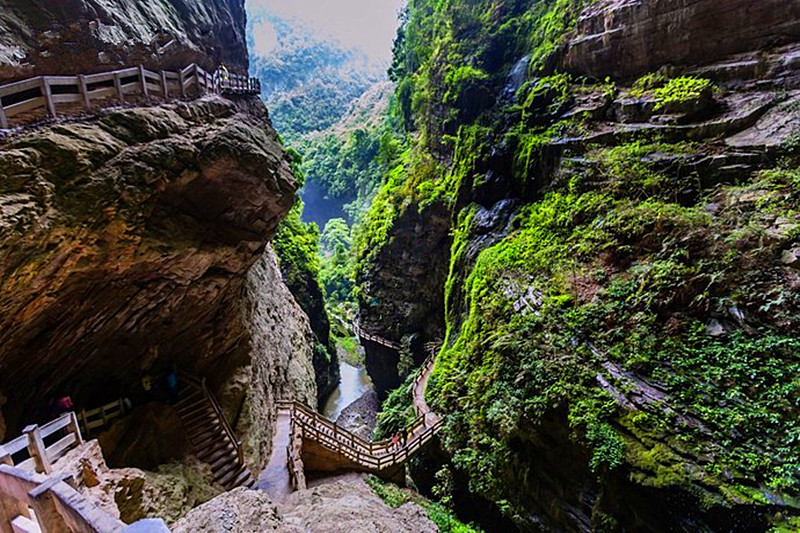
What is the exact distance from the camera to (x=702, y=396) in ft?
21.2

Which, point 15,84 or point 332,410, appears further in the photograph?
point 332,410

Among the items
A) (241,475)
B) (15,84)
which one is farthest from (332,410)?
(15,84)

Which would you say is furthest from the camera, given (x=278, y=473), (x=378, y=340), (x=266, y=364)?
(x=378, y=340)

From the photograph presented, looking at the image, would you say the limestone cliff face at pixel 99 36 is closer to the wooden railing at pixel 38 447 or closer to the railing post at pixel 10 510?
the wooden railing at pixel 38 447

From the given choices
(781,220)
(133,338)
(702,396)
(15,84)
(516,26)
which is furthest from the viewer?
(516,26)

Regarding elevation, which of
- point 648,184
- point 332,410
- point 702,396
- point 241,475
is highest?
point 648,184

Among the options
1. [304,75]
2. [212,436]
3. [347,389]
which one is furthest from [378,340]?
[304,75]

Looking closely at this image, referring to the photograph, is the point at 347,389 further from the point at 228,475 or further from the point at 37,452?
the point at 37,452

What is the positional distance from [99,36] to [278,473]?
38.9 ft

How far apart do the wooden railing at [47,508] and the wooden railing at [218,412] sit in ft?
26.4

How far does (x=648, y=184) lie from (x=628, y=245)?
2.10 metres

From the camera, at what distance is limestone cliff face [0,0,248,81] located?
6688 millimetres

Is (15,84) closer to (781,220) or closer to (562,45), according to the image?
(781,220)

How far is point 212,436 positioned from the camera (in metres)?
9.42
